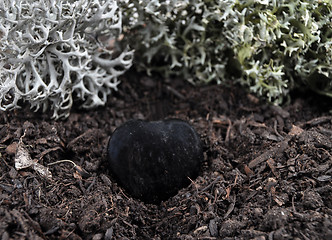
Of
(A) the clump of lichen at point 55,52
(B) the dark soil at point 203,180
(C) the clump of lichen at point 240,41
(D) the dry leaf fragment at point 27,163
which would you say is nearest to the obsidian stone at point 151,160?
(B) the dark soil at point 203,180

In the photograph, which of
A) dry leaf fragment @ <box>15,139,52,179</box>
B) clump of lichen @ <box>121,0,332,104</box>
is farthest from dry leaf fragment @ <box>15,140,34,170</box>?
clump of lichen @ <box>121,0,332,104</box>

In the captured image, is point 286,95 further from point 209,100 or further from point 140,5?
point 140,5

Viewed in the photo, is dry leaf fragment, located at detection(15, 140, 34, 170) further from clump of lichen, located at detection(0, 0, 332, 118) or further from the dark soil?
clump of lichen, located at detection(0, 0, 332, 118)

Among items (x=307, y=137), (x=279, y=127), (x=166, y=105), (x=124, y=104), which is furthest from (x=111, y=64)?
(x=307, y=137)

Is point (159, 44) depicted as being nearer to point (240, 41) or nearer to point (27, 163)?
point (240, 41)

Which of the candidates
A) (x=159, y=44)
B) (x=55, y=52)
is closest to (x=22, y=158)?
(x=55, y=52)

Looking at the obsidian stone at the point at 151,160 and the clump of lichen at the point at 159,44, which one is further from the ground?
the clump of lichen at the point at 159,44

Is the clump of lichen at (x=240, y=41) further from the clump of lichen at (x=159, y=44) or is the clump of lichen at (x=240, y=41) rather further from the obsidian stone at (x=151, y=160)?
the obsidian stone at (x=151, y=160)
